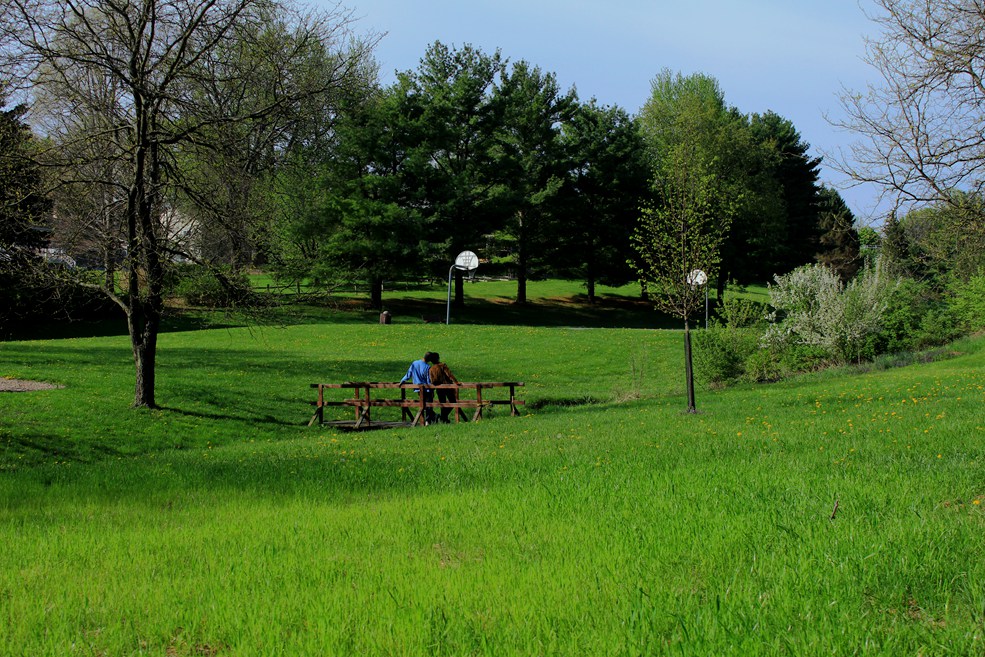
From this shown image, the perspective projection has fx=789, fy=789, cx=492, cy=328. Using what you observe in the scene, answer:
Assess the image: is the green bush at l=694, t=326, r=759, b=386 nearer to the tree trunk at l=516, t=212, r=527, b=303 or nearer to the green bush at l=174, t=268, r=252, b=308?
the green bush at l=174, t=268, r=252, b=308

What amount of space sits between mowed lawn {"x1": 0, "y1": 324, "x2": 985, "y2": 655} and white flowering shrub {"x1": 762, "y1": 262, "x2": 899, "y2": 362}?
14.6 m

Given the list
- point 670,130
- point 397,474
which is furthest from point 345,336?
point 670,130

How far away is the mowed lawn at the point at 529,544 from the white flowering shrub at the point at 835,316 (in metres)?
14.6

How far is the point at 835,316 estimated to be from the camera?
90.2ft

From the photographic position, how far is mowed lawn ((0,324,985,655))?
143 inches

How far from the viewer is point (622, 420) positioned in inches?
586

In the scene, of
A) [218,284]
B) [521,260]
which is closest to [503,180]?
[521,260]

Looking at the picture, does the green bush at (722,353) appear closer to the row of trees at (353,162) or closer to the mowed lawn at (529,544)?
the row of trees at (353,162)

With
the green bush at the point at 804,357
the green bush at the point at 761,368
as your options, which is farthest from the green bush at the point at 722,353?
the green bush at the point at 804,357

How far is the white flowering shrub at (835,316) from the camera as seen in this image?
1075 inches

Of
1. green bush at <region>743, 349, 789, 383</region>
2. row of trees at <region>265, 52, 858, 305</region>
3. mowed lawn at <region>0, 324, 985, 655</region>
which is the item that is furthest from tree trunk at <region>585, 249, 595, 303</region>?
mowed lawn at <region>0, 324, 985, 655</region>

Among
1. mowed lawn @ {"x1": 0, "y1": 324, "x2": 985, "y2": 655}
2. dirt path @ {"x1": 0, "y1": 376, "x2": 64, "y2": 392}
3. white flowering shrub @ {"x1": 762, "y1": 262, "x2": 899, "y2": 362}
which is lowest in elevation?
dirt path @ {"x1": 0, "y1": 376, "x2": 64, "y2": 392}

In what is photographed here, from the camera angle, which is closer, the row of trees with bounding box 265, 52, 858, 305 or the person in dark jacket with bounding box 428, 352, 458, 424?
the person in dark jacket with bounding box 428, 352, 458, 424

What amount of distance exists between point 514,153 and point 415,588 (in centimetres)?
5192
